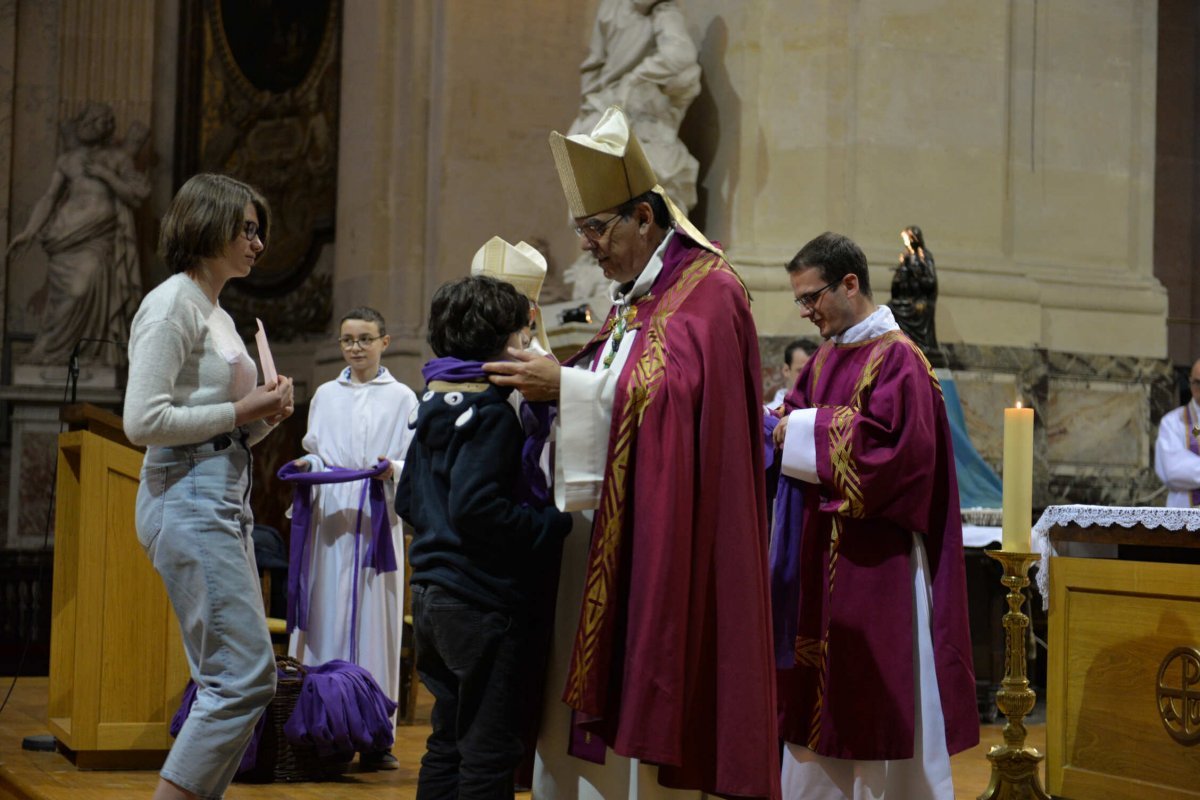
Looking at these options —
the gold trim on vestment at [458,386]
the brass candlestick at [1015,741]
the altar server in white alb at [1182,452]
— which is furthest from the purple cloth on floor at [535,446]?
the altar server in white alb at [1182,452]

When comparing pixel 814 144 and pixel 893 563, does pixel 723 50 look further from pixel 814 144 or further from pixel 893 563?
pixel 893 563

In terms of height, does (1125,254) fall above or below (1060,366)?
above

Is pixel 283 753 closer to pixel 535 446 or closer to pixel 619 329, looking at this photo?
pixel 535 446

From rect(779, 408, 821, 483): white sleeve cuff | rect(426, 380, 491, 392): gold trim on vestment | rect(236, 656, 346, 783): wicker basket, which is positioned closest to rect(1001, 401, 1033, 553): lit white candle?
rect(779, 408, 821, 483): white sleeve cuff

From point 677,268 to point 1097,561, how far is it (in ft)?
7.58

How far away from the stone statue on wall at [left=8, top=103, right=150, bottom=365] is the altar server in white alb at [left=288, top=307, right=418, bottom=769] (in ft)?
23.4

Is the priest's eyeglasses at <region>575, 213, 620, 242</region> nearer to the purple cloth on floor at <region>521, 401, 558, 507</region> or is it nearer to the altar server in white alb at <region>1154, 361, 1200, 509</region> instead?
the purple cloth on floor at <region>521, 401, 558, 507</region>

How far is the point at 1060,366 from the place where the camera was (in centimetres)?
927

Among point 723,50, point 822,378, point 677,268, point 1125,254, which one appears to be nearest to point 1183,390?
point 1125,254

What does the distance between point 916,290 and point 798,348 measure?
774mm

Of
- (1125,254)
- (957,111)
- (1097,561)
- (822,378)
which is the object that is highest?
(957,111)

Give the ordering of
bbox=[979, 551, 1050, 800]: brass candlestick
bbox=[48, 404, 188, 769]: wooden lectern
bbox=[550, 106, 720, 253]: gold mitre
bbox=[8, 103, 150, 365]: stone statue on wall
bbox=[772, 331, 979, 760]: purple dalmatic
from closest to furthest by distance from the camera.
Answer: bbox=[550, 106, 720, 253]: gold mitre
bbox=[772, 331, 979, 760]: purple dalmatic
bbox=[979, 551, 1050, 800]: brass candlestick
bbox=[48, 404, 188, 769]: wooden lectern
bbox=[8, 103, 150, 365]: stone statue on wall

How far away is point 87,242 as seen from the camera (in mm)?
13883

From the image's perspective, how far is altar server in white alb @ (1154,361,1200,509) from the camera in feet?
27.9
